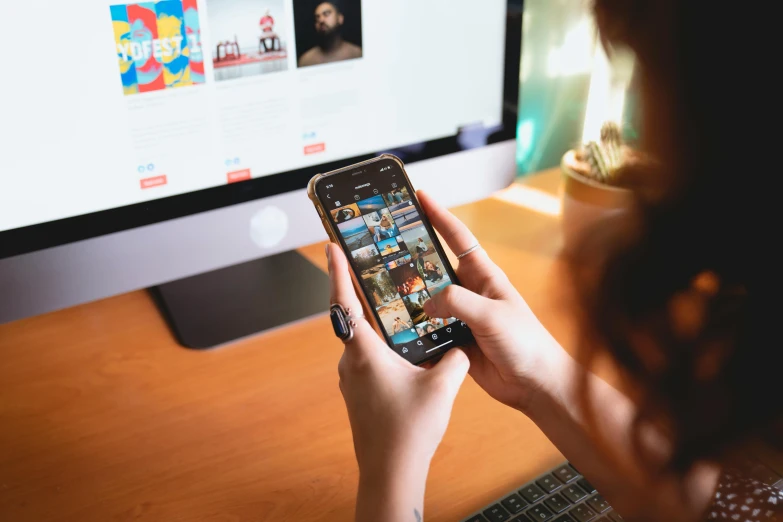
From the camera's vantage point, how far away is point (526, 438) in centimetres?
62

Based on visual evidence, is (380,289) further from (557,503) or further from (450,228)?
(557,503)

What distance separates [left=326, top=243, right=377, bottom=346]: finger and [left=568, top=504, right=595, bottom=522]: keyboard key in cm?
20

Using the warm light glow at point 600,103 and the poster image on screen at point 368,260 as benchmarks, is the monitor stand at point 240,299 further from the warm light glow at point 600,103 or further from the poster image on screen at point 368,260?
the warm light glow at point 600,103

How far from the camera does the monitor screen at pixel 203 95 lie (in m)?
0.56

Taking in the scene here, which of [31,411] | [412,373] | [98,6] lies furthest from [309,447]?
[98,6]

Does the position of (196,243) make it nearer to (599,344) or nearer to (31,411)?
(31,411)

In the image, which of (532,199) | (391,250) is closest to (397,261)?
(391,250)

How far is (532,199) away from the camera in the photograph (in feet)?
3.58

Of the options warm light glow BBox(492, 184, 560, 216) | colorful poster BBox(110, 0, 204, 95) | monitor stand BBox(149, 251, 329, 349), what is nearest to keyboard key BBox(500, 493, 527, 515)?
monitor stand BBox(149, 251, 329, 349)

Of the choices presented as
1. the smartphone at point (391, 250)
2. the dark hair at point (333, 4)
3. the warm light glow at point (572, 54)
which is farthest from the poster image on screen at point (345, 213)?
the warm light glow at point (572, 54)

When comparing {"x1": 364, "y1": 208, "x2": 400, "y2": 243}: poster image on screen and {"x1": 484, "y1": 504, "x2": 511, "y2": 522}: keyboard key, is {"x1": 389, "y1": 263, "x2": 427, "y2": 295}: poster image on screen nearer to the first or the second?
{"x1": 364, "y1": 208, "x2": 400, "y2": 243}: poster image on screen

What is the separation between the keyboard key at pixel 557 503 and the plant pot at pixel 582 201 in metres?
0.36

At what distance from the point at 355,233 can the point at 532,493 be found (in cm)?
Answer: 25

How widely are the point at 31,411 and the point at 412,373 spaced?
377mm
